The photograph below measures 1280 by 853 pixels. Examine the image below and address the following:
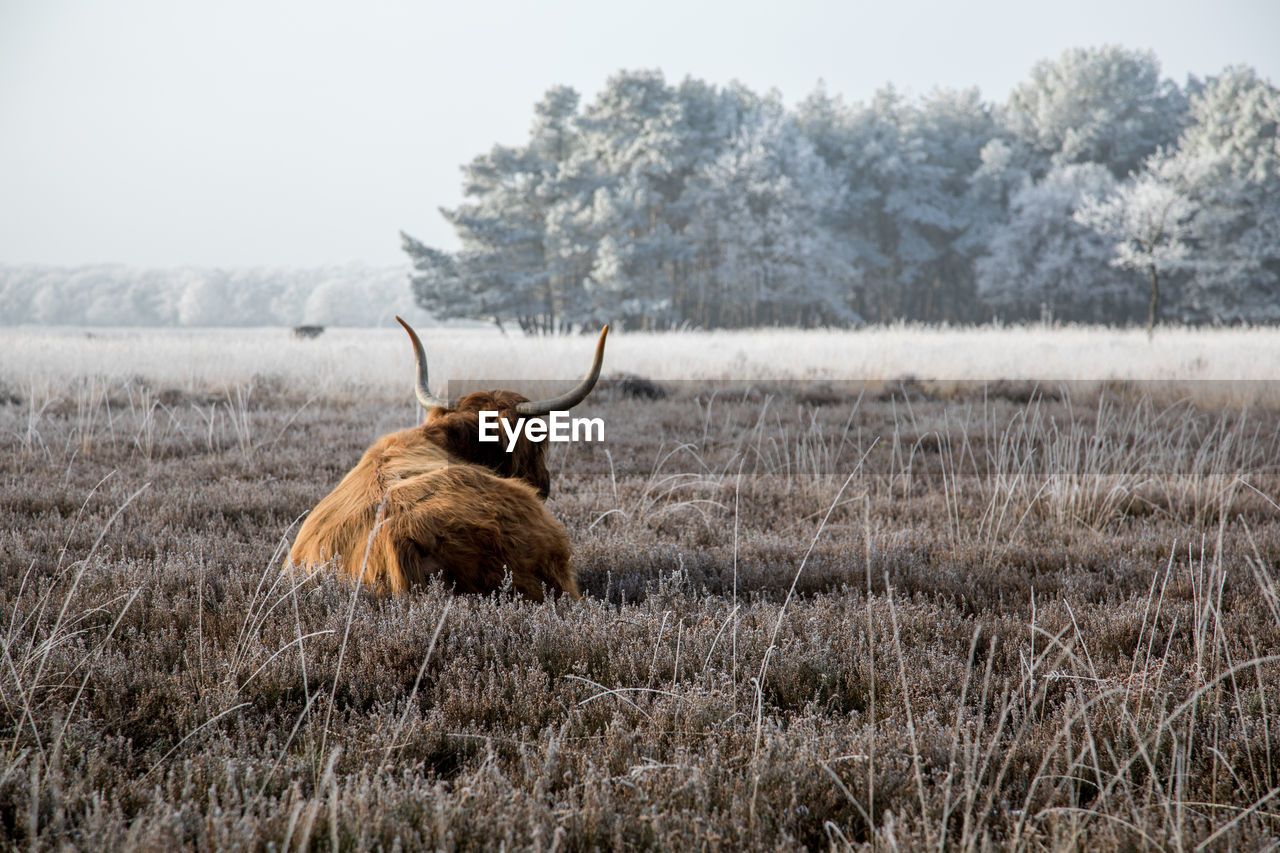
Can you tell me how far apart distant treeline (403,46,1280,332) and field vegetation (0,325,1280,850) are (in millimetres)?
33518

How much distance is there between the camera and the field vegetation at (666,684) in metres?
1.69

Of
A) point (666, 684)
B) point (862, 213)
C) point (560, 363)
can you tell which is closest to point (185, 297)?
point (862, 213)

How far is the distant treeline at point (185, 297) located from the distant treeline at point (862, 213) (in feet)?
83.2

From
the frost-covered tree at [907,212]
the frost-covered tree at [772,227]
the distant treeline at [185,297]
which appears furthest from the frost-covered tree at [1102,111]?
the distant treeline at [185,297]

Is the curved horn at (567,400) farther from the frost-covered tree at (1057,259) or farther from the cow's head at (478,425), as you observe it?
the frost-covered tree at (1057,259)

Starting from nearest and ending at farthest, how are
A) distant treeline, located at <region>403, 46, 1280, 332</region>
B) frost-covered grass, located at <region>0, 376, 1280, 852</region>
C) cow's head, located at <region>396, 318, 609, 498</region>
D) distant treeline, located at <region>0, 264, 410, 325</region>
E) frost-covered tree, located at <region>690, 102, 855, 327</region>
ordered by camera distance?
frost-covered grass, located at <region>0, 376, 1280, 852</region>, cow's head, located at <region>396, 318, 609, 498</region>, distant treeline, located at <region>403, 46, 1280, 332</region>, frost-covered tree, located at <region>690, 102, 855, 327</region>, distant treeline, located at <region>0, 264, 410, 325</region>

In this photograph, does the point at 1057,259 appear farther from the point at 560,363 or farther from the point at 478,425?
the point at 478,425

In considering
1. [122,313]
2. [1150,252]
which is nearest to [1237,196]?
[1150,252]

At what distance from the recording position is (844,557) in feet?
13.4

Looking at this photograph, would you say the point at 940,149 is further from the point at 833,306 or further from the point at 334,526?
the point at 334,526

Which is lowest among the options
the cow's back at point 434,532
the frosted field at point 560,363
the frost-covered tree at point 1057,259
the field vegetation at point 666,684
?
the field vegetation at point 666,684

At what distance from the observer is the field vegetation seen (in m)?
1.69

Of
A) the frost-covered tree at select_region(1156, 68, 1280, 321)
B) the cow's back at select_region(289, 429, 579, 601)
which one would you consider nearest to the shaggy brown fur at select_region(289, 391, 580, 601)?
the cow's back at select_region(289, 429, 579, 601)

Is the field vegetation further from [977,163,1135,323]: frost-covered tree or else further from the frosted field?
[977,163,1135,323]: frost-covered tree
